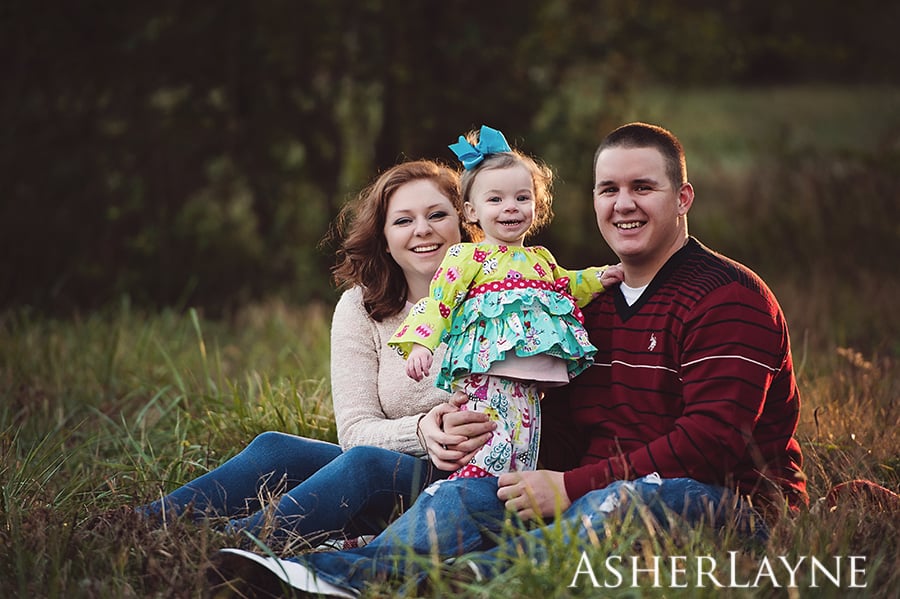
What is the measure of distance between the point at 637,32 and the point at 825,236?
2137mm

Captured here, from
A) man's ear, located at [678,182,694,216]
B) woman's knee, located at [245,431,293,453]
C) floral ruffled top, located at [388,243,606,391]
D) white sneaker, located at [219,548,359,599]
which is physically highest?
man's ear, located at [678,182,694,216]

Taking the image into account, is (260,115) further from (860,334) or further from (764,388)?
(764,388)

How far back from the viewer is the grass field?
2828 millimetres

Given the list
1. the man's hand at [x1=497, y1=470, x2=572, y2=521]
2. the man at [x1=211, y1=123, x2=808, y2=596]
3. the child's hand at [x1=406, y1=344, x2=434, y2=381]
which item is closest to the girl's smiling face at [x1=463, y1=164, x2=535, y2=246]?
the man at [x1=211, y1=123, x2=808, y2=596]

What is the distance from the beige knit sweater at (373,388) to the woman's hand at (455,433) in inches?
7.7

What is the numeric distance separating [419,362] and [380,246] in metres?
0.87

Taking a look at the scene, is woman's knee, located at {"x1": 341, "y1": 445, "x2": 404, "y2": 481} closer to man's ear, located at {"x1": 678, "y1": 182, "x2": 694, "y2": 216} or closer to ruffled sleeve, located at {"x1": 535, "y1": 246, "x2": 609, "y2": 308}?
ruffled sleeve, located at {"x1": 535, "y1": 246, "x2": 609, "y2": 308}

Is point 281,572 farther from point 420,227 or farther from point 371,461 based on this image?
point 420,227

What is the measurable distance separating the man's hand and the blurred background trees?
15.2 ft

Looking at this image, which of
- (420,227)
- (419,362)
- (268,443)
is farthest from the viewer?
(420,227)

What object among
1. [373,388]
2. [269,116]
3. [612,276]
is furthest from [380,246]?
[269,116]

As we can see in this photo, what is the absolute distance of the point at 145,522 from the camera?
126 inches

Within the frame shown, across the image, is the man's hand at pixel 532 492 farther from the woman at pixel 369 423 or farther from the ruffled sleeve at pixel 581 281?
the ruffled sleeve at pixel 581 281

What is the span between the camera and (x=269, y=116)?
791 centimetres
